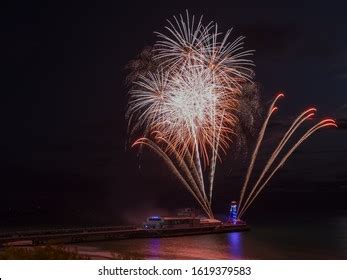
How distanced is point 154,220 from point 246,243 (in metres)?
10.9

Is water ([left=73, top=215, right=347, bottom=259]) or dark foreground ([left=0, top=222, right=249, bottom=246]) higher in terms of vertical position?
dark foreground ([left=0, top=222, right=249, bottom=246])

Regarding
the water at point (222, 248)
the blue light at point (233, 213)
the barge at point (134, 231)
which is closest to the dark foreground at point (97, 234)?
the barge at point (134, 231)

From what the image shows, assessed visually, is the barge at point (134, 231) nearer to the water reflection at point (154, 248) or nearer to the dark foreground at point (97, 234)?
the dark foreground at point (97, 234)

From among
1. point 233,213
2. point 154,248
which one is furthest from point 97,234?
point 233,213

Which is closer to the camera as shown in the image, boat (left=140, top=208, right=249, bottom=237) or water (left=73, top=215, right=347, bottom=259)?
water (left=73, top=215, right=347, bottom=259)

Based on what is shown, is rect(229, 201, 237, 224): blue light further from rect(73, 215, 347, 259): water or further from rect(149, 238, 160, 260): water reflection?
rect(149, 238, 160, 260): water reflection

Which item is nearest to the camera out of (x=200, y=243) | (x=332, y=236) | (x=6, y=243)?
(x=6, y=243)

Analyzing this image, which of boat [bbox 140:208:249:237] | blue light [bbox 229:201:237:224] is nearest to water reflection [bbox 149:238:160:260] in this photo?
boat [bbox 140:208:249:237]

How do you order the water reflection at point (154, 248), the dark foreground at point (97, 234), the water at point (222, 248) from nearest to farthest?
the water reflection at point (154, 248), the water at point (222, 248), the dark foreground at point (97, 234)

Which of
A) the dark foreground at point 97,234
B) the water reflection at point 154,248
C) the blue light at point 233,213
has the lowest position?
the water reflection at point 154,248
